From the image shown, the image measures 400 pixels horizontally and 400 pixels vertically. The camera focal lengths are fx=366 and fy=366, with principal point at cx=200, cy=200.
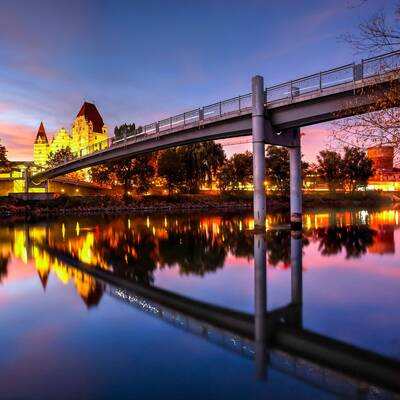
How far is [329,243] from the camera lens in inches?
928

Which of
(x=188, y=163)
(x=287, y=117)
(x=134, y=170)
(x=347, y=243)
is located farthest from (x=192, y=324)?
(x=188, y=163)

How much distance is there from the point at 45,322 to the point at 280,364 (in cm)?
640

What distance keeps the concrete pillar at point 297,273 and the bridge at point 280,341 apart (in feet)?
0.11

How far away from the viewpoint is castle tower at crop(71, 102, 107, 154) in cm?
17950

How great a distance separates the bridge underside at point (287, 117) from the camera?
2159cm

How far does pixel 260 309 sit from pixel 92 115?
193684 mm

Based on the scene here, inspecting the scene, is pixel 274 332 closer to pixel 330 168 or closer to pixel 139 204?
pixel 139 204

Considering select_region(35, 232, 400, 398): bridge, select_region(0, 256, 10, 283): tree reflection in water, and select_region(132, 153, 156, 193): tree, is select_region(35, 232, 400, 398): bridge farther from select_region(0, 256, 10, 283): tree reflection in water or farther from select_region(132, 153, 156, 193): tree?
select_region(132, 153, 156, 193): tree

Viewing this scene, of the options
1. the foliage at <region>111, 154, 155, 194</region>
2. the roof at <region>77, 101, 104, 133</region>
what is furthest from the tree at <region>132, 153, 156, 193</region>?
the roof at <region>77, 101, 104, 133</region>

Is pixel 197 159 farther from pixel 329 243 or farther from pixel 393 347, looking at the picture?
pixel 393 347

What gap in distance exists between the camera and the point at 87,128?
17912 cm

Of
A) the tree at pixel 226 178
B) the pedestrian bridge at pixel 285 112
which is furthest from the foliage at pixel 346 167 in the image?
the pedestrian bridge at pixel 285 112

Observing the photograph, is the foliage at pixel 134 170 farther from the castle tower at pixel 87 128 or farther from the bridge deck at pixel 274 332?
the castle tower at pixel 87 128

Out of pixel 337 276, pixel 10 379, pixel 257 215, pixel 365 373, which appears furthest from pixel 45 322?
pixel 257 215
